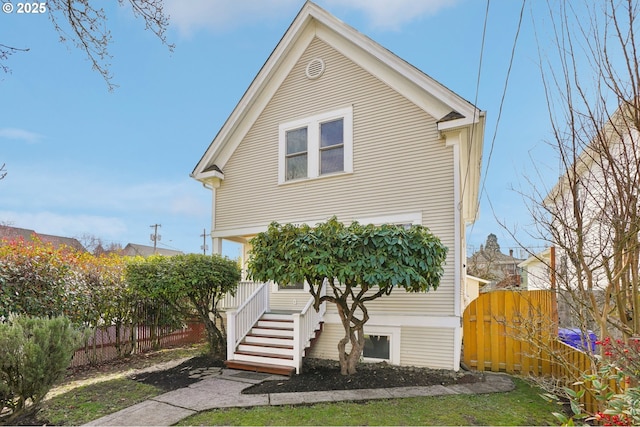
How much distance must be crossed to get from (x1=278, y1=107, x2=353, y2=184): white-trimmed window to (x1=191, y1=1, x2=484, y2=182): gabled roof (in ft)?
4.07

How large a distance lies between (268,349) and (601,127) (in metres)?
6.76

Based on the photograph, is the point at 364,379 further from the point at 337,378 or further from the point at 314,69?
the point at 314,69

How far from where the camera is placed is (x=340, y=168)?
896 centimetres

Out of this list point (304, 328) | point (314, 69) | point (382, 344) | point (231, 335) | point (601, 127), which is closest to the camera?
point (601, 127)

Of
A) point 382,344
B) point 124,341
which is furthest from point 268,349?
point 124,341

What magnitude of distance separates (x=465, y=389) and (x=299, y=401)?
2.81 metres

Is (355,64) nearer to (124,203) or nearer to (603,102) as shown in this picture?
(603,102)

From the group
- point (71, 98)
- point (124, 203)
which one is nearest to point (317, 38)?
point (71, 98)

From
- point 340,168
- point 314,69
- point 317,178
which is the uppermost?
point 314,69

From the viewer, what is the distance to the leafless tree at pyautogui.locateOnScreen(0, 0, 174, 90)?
376 cm

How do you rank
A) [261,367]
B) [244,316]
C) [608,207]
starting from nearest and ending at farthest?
1. [608,207]
2. [261,367]
3. [244,316]

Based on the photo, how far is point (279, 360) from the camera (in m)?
7.23

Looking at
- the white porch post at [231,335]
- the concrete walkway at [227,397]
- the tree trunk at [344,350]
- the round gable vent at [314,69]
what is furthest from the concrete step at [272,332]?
the round gable vent at [314,69]

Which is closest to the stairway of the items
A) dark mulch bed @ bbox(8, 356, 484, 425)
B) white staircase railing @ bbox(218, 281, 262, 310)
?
dark mulch bed @ bbox(8, 356, 484, 425)
